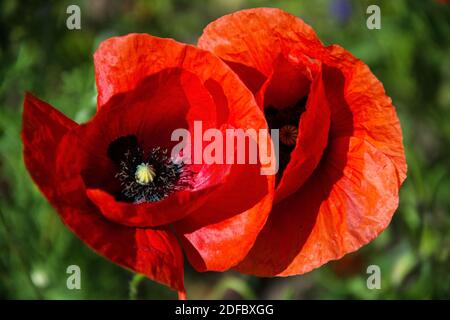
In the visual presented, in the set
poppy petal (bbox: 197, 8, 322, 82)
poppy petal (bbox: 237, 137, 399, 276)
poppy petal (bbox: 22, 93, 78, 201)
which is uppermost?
poppy petal (bbox: 197, 8, 322, 82)

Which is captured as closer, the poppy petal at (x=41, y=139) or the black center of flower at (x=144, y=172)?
the poppy petal at (x=41, y=139)

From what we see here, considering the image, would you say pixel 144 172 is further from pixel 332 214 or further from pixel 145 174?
pixel 332 214

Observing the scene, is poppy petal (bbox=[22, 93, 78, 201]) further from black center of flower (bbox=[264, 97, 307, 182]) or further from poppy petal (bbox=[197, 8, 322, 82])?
black center of flower (bbox=[264, 97, 307, 182])

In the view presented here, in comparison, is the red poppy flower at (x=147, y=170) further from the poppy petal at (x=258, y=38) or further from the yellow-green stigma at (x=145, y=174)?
the poppy petal at (x=258, y=38)

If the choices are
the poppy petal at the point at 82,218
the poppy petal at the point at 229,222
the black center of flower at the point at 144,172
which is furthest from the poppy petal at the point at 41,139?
the poppy petal at the point at 229,222

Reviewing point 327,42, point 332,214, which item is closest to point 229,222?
point 332,214

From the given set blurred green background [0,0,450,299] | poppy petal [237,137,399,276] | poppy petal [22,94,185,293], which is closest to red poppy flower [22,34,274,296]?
poppy petal [22,94,185,293]

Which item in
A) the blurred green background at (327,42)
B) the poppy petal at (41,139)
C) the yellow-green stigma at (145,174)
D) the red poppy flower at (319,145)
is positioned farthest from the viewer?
the blurred green background at (327,42)

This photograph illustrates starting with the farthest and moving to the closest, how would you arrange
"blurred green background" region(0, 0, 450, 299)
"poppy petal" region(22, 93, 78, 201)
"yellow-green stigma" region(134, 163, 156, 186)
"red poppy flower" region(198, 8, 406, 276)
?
"blurred green background" region(0, 0, 450, 299)
"yellow-green stigma" region(134, 163, 156, 186)
"red poppy flower" region(198, 8, 406, 276)
"poppy petal" region(22, 93, 78, 201)
